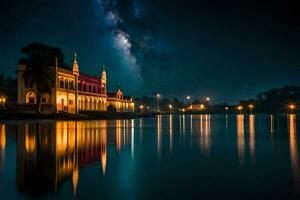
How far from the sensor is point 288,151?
18.2m

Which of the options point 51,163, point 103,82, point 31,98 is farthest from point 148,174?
point 103,82

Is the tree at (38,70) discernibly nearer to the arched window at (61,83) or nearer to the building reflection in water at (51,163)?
the arched window at (61,83)

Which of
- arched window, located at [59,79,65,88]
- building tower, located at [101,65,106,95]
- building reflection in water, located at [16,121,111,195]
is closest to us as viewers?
building reflection in water, located at [16,121,111,195]

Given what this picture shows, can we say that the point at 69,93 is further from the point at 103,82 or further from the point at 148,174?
the point at 148,174

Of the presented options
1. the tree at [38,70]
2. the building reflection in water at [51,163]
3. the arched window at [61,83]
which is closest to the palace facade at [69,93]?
the arched window at [61,83]

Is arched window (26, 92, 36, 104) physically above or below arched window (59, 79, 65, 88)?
below

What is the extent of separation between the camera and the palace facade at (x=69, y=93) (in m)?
73.8

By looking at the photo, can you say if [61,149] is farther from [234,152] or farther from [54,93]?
[54,93]

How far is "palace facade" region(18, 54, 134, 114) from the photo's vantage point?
73812mm

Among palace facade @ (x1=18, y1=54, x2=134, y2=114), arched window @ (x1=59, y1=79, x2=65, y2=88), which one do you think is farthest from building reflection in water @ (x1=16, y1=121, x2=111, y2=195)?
arched window @ (x1=59, y1=79, x2=65, y2=88)

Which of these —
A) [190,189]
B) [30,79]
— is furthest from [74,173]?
[30,79]

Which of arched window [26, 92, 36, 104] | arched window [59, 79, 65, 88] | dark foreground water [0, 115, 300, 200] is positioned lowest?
dark foreground water [0, 115, 300, 200]

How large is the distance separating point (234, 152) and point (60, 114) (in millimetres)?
56289

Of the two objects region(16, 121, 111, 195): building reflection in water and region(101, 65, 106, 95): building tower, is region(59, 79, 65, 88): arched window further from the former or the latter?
region(16, 121, 111, 195): building reflection in water
